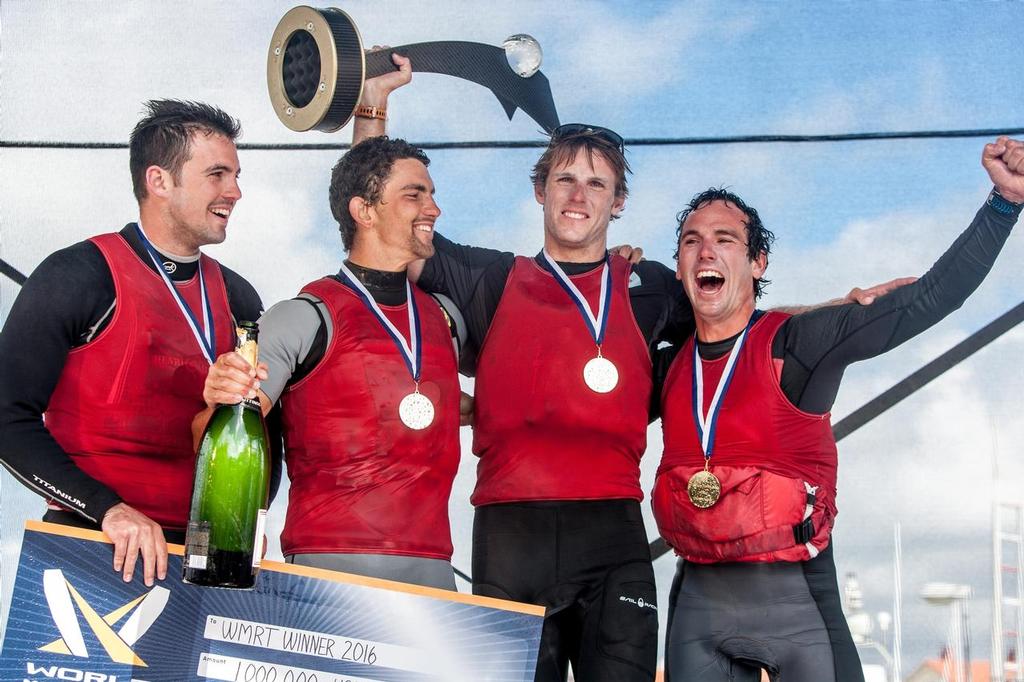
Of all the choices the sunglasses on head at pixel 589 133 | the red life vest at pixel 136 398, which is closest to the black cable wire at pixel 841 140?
A: the sunglasses on head at pixel 589 133

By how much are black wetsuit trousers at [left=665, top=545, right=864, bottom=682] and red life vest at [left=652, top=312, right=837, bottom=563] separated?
0.04m

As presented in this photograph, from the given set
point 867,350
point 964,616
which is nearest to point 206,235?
point 867,350

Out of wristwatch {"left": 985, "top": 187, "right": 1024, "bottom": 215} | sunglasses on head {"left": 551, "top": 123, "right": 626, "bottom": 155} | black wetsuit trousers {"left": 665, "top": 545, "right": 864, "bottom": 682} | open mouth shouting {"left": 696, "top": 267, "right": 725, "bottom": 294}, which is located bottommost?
black wetsuit trousers {"left": 665, "top": 545, "right": 864, "bottom": 682}

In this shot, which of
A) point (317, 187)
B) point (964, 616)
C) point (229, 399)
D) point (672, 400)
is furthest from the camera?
point (317, 187)

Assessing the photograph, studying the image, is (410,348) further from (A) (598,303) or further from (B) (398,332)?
(A) (598,303)

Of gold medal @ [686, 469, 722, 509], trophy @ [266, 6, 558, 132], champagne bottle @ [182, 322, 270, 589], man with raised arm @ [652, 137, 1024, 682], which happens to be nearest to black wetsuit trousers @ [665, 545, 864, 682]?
man with raised arm @ [652, 137, 1024, 682]

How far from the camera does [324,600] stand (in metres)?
1.76

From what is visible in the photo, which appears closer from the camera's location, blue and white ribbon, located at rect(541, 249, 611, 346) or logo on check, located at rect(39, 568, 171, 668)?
logo on check, located at rect(39, 568, 171, 668)

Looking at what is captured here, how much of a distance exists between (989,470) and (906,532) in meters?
0.25

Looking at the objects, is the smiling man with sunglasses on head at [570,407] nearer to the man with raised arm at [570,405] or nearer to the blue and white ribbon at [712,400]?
the man with raised arm at [570,405]

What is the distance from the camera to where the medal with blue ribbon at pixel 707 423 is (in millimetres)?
2090

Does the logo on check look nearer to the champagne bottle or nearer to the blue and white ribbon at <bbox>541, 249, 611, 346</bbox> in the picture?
the champagne bottle

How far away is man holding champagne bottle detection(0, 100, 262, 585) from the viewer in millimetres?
1992

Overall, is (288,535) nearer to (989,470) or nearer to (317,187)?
(317,187)
